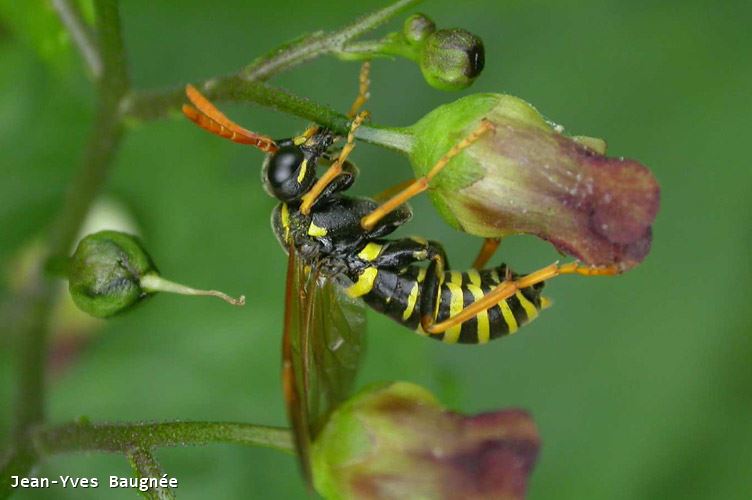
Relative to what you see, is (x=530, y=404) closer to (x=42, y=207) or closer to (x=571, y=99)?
(x=571, y=99)

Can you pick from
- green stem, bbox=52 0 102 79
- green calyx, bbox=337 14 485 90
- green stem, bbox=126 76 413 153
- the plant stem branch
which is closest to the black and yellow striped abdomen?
green stem, bbox=126 76 413 153

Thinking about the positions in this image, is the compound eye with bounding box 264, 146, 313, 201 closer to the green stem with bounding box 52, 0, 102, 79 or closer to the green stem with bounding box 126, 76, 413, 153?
the green stem with bounding box 126, 76, 413, 153

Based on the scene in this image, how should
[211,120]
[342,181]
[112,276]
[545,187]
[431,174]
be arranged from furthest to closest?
[342,181]
[112,276]
[211,120]
[431,174]
[545,187]

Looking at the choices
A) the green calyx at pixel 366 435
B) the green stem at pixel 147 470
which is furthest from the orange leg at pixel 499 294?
the green stem at pixel 147 470

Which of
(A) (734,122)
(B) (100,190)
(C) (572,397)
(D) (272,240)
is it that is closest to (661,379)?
(C) (572,397)

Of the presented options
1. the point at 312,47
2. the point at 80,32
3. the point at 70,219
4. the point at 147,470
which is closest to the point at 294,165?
the point at 312,47

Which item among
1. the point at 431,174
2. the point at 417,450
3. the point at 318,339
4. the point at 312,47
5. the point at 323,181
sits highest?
the point at 312,47

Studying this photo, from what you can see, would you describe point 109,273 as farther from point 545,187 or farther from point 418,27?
point 545,187
